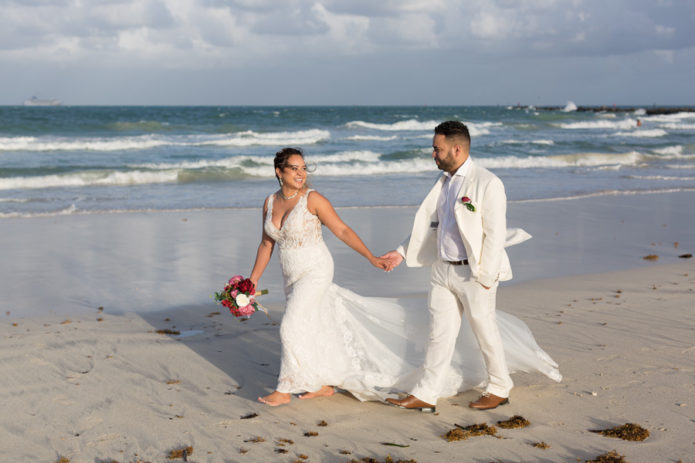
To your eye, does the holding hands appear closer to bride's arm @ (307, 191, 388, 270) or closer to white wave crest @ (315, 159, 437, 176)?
bride's arm @ (307, 191, 388, 270)

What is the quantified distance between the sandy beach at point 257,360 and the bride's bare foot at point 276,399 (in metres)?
0.06

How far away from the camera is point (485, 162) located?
87.2 ft

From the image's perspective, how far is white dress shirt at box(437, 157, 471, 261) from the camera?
4449 millimetres

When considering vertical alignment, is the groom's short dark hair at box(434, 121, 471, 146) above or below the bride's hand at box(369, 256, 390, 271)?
above

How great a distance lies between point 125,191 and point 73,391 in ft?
44.8

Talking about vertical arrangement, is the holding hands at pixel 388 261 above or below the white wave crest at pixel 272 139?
below

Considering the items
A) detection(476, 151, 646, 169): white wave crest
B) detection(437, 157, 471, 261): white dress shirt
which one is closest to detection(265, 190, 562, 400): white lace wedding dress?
detection(437, 157, 471, 261): white dress shirt

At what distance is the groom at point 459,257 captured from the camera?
14.1ft

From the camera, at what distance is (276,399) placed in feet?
15.6

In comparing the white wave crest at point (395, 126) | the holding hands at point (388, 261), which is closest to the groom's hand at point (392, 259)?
the holding hands at point (388, 261)

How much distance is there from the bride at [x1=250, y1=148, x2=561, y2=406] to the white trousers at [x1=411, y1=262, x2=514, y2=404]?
0.19 m

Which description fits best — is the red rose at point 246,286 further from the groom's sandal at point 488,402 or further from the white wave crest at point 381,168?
the white wave crest at point 381,168

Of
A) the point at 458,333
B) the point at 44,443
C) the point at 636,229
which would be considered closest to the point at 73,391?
the point at 44,443

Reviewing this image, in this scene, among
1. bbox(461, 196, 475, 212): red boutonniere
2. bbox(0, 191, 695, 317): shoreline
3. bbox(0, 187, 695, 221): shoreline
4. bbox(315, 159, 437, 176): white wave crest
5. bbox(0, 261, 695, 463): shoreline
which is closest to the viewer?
bbox(0, 261, 695, 463): shoreline
